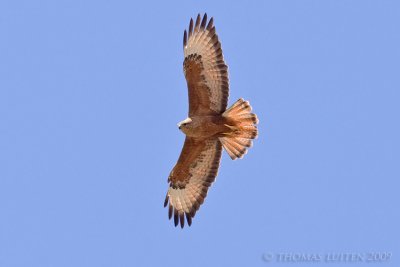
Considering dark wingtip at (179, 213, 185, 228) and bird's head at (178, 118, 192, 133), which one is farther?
dark wingtip at (179, 213, 185, 228)

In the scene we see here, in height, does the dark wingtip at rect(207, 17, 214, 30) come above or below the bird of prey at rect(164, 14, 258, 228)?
above

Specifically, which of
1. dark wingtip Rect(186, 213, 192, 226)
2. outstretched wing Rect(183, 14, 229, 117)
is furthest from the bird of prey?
dark wingtip Rect(186, 213, 192, 226)

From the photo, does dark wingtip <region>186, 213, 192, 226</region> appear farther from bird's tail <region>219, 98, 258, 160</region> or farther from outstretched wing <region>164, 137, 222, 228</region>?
bird's tail <region>219, 98, 258, 160</region>

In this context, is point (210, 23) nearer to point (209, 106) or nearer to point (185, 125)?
point (209, 106)

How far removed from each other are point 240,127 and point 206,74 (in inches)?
39.0

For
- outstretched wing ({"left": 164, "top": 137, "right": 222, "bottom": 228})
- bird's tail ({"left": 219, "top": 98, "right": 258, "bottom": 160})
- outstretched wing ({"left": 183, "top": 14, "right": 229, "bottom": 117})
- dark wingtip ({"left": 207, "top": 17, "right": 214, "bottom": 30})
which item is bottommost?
outstretched wing ({"left": 164, "top": 137, "right": 222, "bottom": 228})

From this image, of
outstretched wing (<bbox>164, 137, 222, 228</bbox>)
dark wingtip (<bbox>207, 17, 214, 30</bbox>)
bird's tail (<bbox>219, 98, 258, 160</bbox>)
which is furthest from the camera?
outstretched wing (<bbox>164, 137, 222, 228</bbox>)

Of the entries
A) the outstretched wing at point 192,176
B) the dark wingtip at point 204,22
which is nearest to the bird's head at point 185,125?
the outstretched wing at point 192,176

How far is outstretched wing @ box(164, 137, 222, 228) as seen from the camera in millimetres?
13906

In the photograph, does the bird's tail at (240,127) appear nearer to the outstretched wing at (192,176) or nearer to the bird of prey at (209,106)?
the bird of prey at (209,106)

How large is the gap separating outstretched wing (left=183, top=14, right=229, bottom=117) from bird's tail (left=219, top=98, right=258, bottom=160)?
11.3 inches

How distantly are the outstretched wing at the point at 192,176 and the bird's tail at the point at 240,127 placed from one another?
1.43 feet

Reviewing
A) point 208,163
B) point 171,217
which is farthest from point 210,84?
point 171,217

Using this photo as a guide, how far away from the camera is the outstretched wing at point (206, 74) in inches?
526
